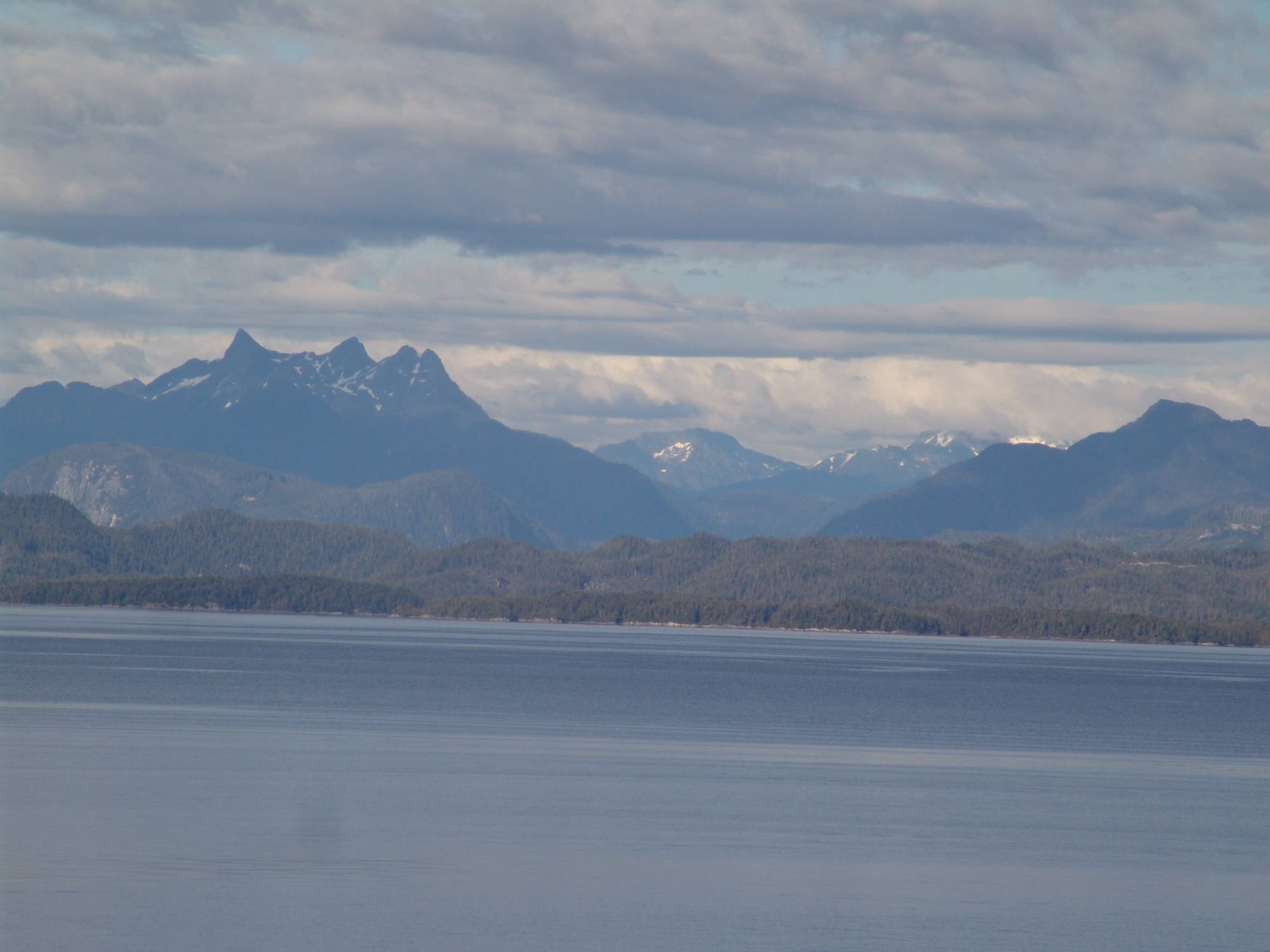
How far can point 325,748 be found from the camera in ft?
283

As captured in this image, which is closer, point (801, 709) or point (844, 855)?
point (844, 855)

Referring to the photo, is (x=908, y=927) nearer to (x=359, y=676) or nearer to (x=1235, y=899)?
(x=1235, y=899)

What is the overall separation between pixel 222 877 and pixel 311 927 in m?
6.68

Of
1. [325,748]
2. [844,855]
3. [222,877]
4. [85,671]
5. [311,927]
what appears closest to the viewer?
[311,927]

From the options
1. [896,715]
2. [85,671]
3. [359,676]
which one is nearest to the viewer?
[896,715]

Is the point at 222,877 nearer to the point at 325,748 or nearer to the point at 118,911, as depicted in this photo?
the point at 118,911

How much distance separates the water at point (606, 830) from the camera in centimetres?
4597

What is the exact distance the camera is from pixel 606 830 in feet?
A: 199

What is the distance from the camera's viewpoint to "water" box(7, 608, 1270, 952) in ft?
151

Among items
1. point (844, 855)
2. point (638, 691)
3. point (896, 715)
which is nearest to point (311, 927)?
point (844, 855)

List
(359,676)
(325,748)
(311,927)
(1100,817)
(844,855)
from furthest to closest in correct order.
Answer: (359,676)
(325,748)
(1100,817)
(844,855)
(311,927)

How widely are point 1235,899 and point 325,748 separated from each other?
48506mm

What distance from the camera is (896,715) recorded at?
125250 millimetres

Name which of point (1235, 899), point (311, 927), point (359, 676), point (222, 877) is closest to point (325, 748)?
point (222, 877)
